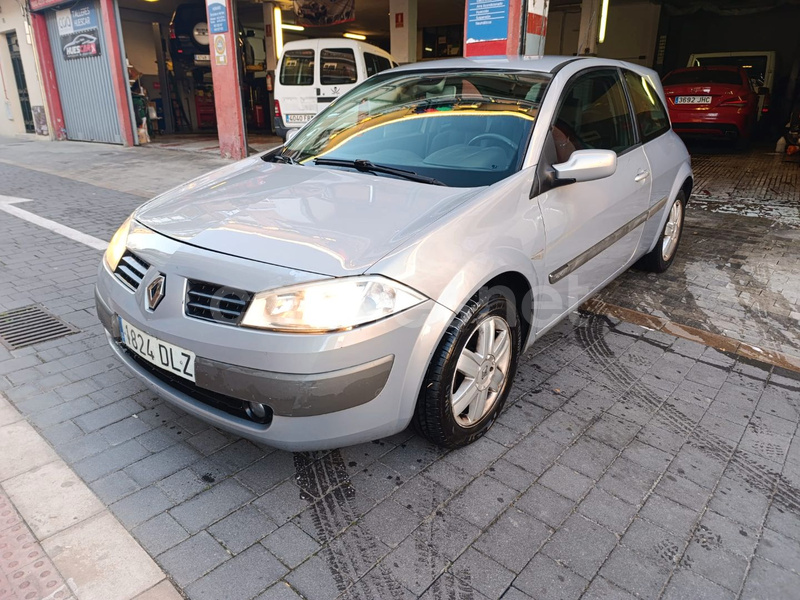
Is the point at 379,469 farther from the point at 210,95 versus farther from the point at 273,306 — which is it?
the point at 210,95

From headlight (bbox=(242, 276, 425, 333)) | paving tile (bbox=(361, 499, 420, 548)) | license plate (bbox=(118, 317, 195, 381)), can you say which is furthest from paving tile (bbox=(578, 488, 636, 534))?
license plate (bbox=(118, 317, 195, 381))

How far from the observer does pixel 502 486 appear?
89.7 inches

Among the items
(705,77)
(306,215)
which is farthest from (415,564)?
(705,77)

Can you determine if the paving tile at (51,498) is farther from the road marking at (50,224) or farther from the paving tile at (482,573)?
the road marking at (50,224)

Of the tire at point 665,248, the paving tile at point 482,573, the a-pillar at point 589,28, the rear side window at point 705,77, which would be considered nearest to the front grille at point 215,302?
the paving tile at point 482,573

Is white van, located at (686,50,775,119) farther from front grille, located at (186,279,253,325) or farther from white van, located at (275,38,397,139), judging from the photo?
front grille, located at (186,279,253,325)

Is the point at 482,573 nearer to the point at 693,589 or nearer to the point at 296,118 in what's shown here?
the point at 693,589

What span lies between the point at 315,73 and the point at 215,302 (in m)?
9.89

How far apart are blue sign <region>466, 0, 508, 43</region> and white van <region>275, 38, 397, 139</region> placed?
4.05 m

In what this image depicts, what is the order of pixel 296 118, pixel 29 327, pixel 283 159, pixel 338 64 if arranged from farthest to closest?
pixel 296 118, pixel 338 64, pixel 29 327, pixel 283 159

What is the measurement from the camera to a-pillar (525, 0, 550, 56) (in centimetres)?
689

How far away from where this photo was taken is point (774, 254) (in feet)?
16.9

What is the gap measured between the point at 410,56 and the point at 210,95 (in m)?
8.53

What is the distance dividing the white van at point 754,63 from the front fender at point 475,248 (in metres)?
13.8
